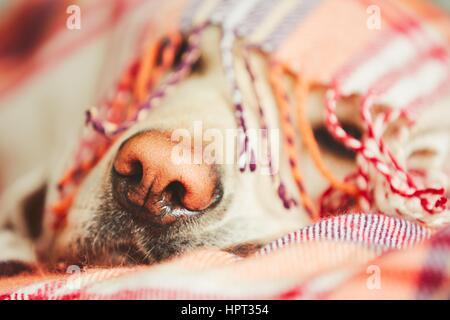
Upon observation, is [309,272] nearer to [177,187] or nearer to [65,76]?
[177,187]

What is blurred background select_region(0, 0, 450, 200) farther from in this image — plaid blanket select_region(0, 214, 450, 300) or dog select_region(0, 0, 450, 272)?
plaid blanket select_region(0, 214, 450, 300)

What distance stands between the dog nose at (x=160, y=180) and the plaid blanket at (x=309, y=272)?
0.18 feet

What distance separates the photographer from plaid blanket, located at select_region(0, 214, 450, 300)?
1.59 feet

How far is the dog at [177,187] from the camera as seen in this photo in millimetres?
610

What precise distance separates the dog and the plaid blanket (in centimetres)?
5

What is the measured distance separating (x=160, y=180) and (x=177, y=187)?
0.02m

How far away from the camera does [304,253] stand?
537 millimetres

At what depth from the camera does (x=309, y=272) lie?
521 mm

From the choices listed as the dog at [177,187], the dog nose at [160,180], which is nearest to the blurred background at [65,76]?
the dog at [177,187]

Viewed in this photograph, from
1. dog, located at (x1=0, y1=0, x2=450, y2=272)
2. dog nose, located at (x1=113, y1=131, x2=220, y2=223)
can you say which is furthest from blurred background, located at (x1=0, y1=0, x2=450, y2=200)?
dog nose, located at (x1=113, y1=131, x2=220, y2=223)

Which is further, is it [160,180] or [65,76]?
[65,76]

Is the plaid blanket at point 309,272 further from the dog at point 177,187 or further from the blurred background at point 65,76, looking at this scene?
the blurred background at point 65,76

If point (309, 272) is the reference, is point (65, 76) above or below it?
above

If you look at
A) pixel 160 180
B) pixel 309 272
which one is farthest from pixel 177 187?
pixel 309 272
